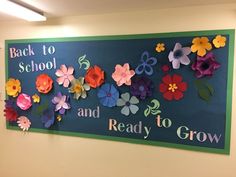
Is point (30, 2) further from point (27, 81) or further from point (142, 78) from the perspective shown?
point (142, 78)

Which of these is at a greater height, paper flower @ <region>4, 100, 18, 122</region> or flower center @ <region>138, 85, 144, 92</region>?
flower center @ <region>138, 85, 144, 92</region>

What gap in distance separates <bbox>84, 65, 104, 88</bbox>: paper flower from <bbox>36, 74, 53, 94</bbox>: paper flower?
1.48 ft

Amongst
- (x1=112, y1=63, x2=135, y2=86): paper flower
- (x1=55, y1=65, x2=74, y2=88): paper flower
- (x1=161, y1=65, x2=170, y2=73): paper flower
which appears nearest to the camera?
(x1=161, y1=65, x2=170, y2=73): paper flower

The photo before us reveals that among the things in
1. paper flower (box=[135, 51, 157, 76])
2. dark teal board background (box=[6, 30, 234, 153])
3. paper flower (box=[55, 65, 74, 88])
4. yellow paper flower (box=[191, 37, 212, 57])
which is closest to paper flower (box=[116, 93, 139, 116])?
dark teal board background (box=[6, 30, 234, 153])

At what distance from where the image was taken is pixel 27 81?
8.99 ft

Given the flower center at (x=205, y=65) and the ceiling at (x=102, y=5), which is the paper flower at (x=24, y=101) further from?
the flower center at (x=205, y=65)

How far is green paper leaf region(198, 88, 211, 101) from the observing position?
6.77 ft

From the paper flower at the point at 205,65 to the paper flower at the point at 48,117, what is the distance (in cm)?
159

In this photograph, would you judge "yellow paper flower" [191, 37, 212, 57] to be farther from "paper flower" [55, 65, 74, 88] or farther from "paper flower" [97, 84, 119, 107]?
"paper flower" [55, 65, 74, 88]

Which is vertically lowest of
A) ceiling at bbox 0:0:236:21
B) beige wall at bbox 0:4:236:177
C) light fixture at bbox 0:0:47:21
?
beige wall at bbox 0:4:236:177

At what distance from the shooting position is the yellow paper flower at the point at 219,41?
6.55 ft

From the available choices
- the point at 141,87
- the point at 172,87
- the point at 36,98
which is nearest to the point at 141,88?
the point at 141,87

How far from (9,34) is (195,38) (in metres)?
2.15

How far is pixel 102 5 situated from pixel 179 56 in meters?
0.84
